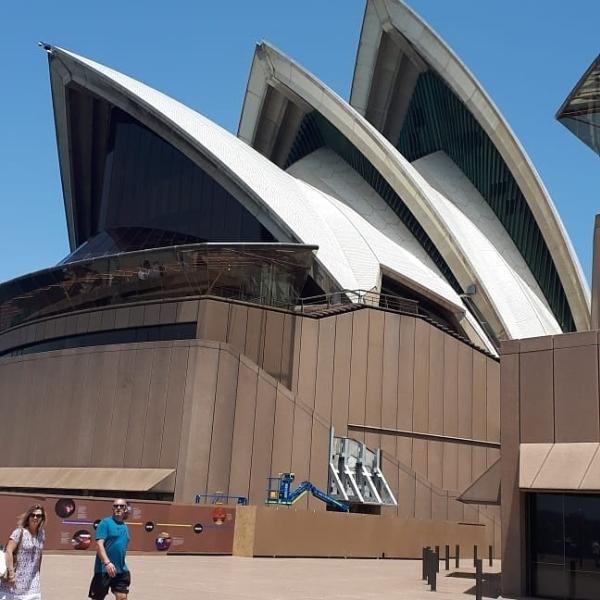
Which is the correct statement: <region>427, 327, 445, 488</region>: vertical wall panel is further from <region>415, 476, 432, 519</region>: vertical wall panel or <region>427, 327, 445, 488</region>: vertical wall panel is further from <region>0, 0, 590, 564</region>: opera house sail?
<region>415, 476, 432, 519</region>: vertical wall panel

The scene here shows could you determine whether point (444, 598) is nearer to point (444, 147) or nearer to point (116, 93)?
point (116, 93)

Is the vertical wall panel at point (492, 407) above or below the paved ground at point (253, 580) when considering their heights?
above

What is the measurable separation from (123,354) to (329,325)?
6.75 meters

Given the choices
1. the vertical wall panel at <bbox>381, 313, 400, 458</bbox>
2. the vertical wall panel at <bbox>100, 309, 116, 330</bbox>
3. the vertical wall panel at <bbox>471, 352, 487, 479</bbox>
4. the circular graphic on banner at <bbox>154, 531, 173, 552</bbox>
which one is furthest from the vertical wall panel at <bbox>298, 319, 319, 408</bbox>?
the circular graphic on banner at <bbox>154, 531, 173, 552</bbox>

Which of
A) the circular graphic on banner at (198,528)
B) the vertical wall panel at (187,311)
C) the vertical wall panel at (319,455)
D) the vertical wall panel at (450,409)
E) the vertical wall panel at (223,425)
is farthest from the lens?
the vertical wall panel at (450,409)

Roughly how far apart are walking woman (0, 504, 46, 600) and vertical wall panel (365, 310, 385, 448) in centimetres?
2112

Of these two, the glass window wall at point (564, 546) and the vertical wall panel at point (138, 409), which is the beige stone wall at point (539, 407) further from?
the vertical wall panel at point (138, 409)

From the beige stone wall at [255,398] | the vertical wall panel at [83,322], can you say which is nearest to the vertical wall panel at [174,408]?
the beige stone wall at [255,398]

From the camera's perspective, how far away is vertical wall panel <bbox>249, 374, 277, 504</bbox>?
24.1m

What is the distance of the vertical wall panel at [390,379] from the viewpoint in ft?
91.2

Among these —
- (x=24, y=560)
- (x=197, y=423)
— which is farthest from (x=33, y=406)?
(x=24, y=560)

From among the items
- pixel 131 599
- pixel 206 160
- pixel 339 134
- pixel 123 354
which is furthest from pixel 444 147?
pixel 131 599

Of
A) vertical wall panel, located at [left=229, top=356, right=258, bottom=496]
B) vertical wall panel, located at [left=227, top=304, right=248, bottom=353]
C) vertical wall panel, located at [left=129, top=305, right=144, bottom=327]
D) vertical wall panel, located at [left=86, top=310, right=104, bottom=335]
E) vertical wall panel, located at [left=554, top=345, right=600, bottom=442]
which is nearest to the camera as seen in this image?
vertical wall panel, located at [left=554, top=345, right=600, bottom=442]

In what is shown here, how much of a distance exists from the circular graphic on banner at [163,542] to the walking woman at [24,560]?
476 inches
